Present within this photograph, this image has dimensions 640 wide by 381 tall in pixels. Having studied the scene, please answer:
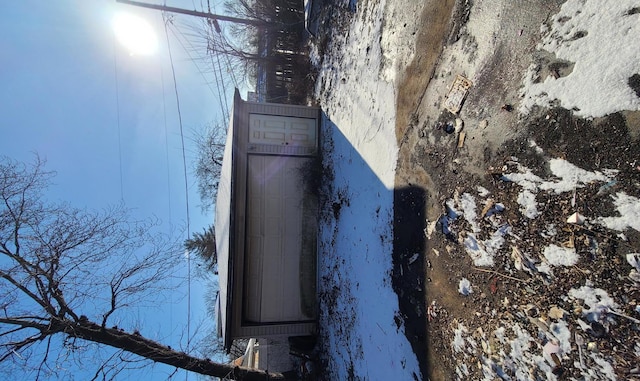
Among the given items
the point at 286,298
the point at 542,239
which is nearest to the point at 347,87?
the point at 286,298

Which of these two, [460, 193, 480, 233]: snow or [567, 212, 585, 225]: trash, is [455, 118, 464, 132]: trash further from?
[567, 212, 585, 225]: trash

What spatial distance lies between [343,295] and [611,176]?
4.62m

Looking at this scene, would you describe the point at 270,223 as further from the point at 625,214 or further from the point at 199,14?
the point at 199,14

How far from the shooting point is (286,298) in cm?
714

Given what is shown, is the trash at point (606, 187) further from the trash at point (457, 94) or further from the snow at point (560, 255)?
the trash at point (457, 94)

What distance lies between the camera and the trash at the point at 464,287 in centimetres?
313

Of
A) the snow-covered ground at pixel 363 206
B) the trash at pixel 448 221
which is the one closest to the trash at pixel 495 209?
the trash at pixel 448 221

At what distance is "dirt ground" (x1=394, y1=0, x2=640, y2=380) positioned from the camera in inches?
84.9

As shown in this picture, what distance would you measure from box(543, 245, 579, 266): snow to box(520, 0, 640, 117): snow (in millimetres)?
899

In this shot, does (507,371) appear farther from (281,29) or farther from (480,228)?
(281,29)

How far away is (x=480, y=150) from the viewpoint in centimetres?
309

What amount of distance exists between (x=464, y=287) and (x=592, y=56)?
2051 millimetres

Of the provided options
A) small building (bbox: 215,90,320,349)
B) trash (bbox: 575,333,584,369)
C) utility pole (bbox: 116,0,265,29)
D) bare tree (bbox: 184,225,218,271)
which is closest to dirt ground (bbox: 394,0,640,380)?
trash (bbox: 575,333,584,369)

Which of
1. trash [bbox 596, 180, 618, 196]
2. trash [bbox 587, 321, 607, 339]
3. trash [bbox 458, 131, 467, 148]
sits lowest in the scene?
trash [bbox 587, 321, 607, 339]
